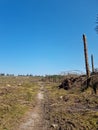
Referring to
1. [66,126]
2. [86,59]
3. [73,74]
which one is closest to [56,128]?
[66,126]

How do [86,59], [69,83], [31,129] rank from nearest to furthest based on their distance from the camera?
1. [31,129]
2. [86,59]
3. [69,83]

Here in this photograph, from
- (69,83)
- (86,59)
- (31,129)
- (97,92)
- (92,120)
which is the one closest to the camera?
(31,129)

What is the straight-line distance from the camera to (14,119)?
984cm

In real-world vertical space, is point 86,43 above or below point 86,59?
above

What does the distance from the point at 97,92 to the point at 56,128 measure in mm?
11392

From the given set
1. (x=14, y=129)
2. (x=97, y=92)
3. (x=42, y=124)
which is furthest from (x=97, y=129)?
(x=97, y=92)

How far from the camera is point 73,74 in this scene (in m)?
35.6

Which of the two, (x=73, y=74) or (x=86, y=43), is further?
(x=73, y=74)

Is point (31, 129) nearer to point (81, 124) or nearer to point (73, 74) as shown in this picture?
point (81, 124)

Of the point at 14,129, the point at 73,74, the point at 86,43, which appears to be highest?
the point at 86,43

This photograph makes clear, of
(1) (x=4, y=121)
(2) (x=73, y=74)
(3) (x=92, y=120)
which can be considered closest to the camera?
(3) (x=92, y=120)

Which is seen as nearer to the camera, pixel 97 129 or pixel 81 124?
pixel 97 129

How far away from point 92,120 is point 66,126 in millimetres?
1363

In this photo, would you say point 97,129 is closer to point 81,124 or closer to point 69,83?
point 81,124
